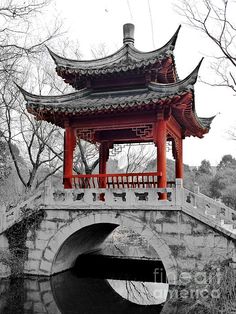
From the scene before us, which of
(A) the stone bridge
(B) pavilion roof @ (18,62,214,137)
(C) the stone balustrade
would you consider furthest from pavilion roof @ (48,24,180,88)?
(C) the stone balustrade

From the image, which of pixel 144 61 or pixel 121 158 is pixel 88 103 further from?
pixel 121 158

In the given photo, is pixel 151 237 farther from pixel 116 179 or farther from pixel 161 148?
pixel 116 179

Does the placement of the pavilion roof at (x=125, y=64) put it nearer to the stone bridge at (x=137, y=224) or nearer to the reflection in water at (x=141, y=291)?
the stone bridge at (x=137, y=224)

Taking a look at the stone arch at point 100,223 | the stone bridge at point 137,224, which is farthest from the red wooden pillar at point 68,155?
the stone arch at point 100,223

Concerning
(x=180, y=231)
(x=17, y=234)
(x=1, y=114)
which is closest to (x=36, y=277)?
(x=17, y=234)

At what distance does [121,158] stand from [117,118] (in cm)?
1495

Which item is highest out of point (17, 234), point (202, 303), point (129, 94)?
point (129, 94)

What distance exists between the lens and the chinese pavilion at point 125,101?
34.3 ft

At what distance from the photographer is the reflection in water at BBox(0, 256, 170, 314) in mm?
9438

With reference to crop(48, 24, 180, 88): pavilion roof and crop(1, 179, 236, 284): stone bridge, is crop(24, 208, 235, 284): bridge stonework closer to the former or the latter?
crop(1, 179, 236, 284): stone bridge

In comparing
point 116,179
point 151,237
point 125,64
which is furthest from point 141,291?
point 125,64

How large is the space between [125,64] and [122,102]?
2.01 metres

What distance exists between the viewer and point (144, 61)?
11086 mm

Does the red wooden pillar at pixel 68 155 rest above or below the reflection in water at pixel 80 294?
above
